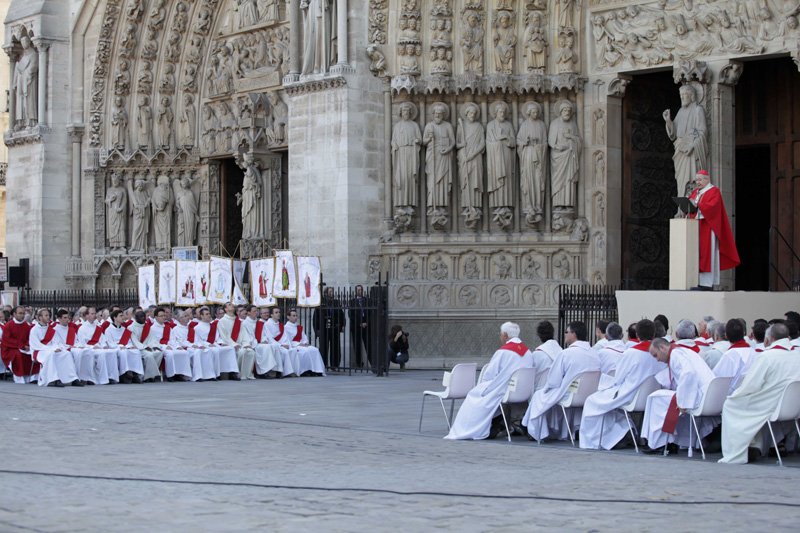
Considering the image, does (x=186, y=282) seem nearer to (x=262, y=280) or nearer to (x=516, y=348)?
(x=262, y=280)

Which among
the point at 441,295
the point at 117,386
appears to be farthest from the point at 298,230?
the point at 117,386

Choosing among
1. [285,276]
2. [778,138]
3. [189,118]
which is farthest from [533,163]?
[189,118]

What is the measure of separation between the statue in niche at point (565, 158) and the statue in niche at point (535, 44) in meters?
0.83

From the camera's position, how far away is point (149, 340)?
2145 centimetres

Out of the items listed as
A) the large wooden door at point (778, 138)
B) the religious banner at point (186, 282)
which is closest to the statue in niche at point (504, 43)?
the large wooden door at point (778, 138)

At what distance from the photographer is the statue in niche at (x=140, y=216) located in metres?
28.9

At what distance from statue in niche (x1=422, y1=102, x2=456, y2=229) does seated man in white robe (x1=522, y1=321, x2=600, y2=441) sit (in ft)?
34.9

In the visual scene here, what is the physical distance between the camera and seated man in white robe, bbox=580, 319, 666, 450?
1199 cm

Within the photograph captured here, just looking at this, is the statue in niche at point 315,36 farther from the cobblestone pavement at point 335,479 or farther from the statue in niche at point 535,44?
the cobblestone pavement at point 335,479

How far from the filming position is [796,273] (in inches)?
884

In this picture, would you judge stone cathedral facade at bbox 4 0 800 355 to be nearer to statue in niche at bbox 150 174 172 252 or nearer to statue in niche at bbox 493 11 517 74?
statue in niche at bbox 493 11 517 74

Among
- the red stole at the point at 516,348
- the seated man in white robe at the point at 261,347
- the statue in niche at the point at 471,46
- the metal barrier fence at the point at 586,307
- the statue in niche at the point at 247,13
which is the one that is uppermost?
the statue in niche at the point at 247,13

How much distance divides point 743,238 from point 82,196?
1398 centimetres

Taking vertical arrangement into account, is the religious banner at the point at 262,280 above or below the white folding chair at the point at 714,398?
above
